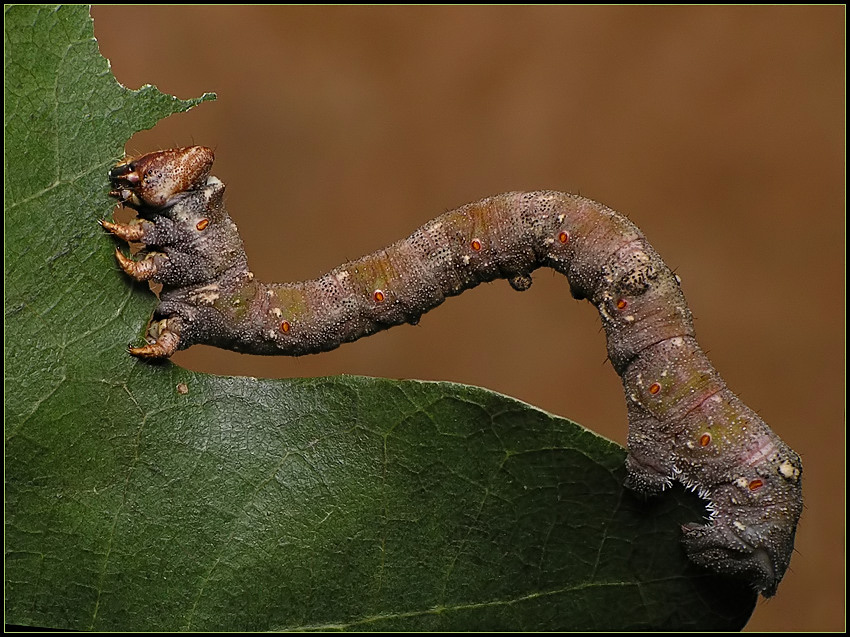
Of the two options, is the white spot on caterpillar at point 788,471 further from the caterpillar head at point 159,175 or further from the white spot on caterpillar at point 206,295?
the caterpillar head at point 159,175

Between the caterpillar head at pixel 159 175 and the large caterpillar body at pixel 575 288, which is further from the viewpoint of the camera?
the large caterpillar body at pixel 575 288

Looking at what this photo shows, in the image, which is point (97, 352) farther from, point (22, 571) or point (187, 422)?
point (22, 571)

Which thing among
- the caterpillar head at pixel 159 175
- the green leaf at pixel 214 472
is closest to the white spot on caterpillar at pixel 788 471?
the green leaf at pixel 214 472

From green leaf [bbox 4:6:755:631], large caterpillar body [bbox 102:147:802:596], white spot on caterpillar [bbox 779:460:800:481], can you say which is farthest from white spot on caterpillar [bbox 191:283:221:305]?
white spot on caterpillar [bbox 779:460:800:481]

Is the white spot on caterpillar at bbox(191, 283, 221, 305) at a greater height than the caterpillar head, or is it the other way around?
the caterpillar head

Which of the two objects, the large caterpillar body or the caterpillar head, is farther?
the large caterpillar body

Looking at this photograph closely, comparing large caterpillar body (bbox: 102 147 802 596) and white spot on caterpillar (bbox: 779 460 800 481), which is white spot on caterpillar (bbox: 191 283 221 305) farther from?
white spot on caterpillar (bbox: 779 460 800 481)

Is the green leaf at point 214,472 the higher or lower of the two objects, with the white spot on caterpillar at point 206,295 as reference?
lower
